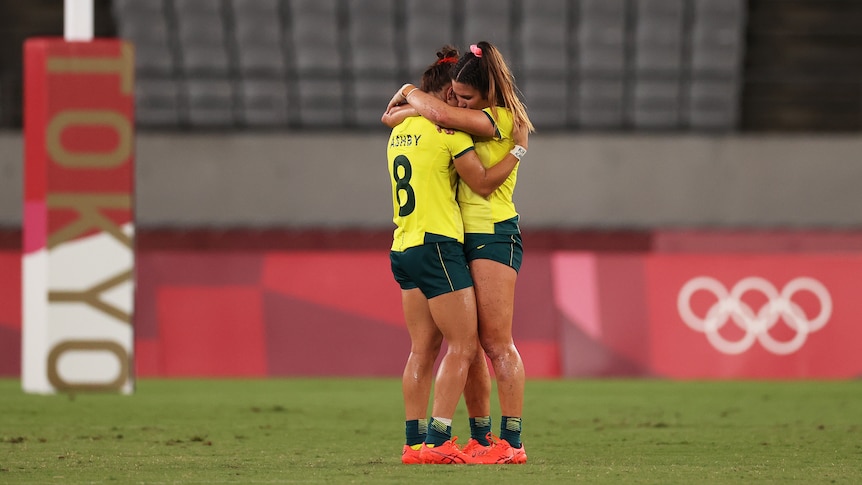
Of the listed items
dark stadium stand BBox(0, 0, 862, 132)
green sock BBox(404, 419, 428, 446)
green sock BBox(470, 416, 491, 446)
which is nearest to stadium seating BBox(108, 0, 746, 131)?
dark stadium stand BBox(0, 0, 862, 132)

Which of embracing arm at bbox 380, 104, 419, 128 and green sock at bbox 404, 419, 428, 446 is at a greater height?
embracing arm at bbox 380, 104, 419, 128

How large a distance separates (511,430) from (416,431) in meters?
0.42

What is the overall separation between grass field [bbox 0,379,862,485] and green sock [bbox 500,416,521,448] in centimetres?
19

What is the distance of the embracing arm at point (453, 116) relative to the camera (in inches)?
225

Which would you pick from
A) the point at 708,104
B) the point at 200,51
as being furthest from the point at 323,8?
the point at 708,104

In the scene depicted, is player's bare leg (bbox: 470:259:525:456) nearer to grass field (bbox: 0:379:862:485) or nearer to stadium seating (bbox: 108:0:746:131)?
grass field (bbox: 0:379:862:485)

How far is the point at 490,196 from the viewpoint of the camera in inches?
234

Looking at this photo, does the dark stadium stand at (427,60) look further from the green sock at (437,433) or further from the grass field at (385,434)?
the green sock at (437,433)

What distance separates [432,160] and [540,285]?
6371 millimetres

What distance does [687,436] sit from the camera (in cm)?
731

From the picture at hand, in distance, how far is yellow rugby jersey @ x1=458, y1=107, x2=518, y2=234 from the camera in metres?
5.86

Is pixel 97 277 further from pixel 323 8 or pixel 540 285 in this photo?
pixel 323 8

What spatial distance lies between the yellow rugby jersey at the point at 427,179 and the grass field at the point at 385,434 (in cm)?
101

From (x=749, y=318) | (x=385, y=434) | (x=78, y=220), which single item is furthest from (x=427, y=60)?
(x=385, y=434)
